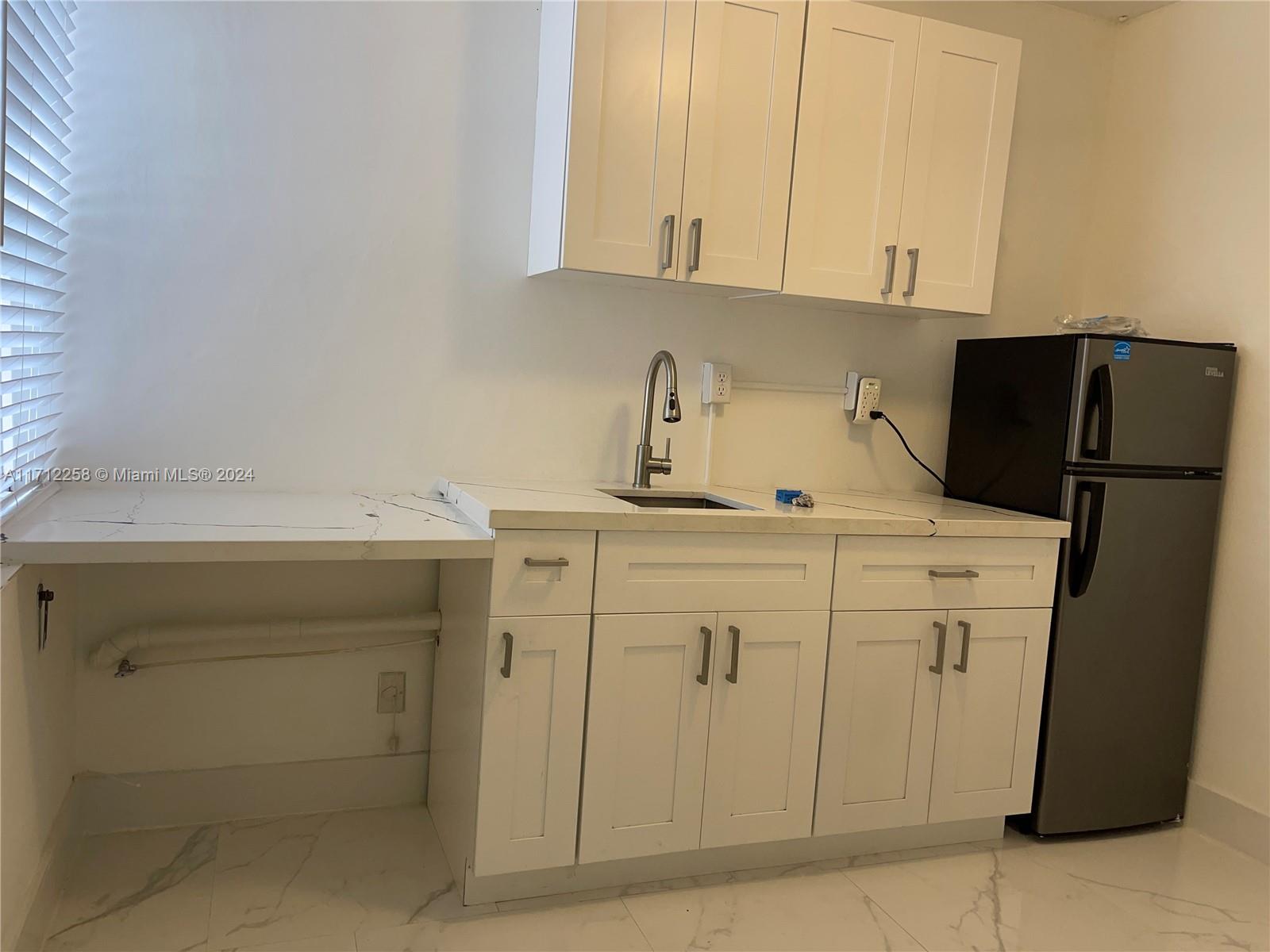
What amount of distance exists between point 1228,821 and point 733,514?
68.0 inches

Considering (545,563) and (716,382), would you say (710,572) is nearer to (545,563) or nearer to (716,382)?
(545,563)

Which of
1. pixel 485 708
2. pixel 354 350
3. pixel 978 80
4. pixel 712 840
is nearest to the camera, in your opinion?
pixel 485 708

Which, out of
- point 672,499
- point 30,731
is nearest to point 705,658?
point 672,499

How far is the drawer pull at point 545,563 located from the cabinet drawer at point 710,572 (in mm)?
83

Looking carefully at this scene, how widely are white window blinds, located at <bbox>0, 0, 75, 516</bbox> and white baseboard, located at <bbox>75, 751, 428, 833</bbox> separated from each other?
78 centimetres

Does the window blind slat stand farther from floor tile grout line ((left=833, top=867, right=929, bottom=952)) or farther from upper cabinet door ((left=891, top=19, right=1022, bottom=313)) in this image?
floor tile grout line ((left=833, top=867, right=929, bottom=952))

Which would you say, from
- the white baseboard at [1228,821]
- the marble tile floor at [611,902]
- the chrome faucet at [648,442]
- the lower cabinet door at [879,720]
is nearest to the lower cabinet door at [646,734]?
the marble tile floor at [611,902]

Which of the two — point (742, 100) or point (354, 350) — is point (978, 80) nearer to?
point (742, 100)

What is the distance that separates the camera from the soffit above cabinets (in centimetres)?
297

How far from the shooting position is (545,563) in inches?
79.7

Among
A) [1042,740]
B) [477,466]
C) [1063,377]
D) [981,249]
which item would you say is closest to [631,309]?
[477,466]

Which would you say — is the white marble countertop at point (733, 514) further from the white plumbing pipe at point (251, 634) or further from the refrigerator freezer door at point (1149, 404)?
the white plumbing pipe at point (251, 634)

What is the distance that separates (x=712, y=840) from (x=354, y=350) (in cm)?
144

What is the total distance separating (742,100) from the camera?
2.35 meters
